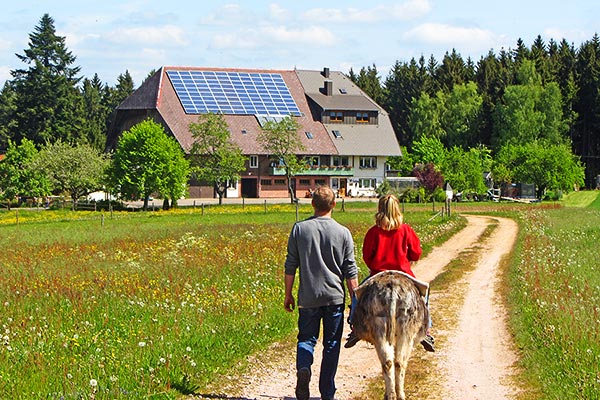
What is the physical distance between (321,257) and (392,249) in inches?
30.1

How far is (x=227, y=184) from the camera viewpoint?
81.9 metres

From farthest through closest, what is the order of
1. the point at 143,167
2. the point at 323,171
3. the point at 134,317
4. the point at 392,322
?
the point at 323,171 → the point at 143,167 → the point at 134,317 → the point at 392,322

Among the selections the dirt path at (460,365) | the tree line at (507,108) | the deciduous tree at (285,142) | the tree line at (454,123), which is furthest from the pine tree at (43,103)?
the dirt path at (460,365)

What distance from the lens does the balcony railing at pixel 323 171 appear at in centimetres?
8356

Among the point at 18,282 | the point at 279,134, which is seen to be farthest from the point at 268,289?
the point at 279,134

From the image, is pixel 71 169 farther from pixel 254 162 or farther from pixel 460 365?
pixel 460 365

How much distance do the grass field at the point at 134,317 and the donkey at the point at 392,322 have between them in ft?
7.51

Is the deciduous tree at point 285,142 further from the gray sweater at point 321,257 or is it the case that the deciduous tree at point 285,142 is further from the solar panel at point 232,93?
the gray sweater at point 321,257

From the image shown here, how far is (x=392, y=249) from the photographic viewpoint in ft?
30.6

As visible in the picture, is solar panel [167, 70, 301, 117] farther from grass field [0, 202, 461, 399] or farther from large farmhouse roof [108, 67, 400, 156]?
grass field [0, 202, 461, 399]

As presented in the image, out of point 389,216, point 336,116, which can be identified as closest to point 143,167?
point 336,116

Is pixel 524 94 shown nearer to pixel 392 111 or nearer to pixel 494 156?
pixel 494 156

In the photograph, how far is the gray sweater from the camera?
9297 millimetres

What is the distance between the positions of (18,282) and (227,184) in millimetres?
64242
